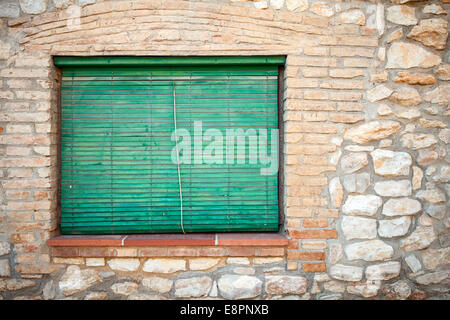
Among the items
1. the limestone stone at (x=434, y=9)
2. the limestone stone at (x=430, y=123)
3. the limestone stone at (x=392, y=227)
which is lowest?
the limestone stone at (x=392, y=227)

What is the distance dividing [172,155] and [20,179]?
1322mm

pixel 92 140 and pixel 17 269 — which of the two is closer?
pixel 17 269

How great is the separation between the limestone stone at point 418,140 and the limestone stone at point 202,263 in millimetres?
2002

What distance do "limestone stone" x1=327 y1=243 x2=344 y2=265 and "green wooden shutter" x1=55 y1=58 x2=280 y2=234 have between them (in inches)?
21.5

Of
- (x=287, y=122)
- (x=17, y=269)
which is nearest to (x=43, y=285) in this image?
(x=17, y=269)

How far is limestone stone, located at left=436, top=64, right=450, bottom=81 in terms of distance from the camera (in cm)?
253

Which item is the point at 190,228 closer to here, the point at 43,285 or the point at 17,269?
the point at 43,285

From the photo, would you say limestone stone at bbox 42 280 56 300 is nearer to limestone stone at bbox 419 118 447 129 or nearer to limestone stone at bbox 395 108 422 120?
limestone stone at bbox 395 108 422 120

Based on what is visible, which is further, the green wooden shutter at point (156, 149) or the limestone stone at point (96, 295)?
the green wooden shutter at point (156, 149)

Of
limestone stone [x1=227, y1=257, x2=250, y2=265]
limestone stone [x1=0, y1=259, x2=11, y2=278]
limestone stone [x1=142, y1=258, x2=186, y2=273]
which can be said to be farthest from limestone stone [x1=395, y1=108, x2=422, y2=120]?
limestone stone [x1=0, y1=259, x2=11, y2=278]

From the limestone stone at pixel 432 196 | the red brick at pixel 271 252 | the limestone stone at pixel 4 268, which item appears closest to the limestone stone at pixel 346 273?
the red brick at pixel 271 252

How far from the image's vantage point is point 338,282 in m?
2.53

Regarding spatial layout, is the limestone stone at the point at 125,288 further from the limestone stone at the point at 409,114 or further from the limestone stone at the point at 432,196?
the limestone stone at the point at 409,114

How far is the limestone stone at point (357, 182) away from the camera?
2.52m
